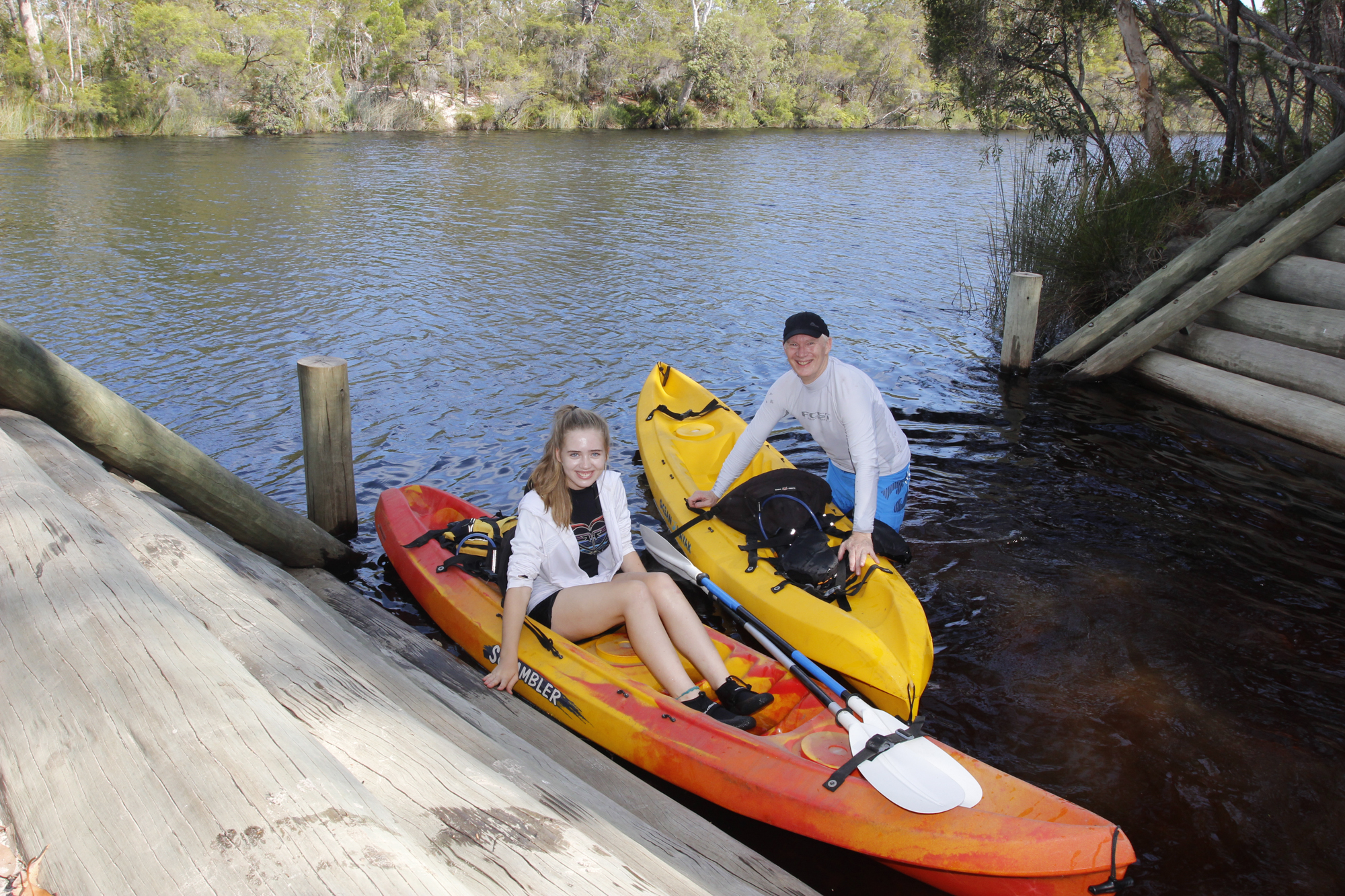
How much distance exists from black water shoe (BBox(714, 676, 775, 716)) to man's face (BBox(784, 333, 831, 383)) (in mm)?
1764

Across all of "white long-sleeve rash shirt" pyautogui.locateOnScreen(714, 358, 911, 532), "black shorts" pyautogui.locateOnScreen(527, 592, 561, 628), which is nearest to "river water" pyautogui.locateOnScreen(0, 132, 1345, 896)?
"white long-sleeve rash shirt" pyautogui.locateOnScreen(714, 358, 911, 532)

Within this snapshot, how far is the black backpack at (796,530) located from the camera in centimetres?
415

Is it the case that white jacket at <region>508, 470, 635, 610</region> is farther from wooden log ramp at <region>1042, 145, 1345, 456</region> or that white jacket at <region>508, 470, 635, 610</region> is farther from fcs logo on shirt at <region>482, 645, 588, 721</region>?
wooden log ramp at <region>1042, 145, 1345, 456</region>

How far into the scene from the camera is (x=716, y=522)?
4.88 metres

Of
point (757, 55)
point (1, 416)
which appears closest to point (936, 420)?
point (1, 416)

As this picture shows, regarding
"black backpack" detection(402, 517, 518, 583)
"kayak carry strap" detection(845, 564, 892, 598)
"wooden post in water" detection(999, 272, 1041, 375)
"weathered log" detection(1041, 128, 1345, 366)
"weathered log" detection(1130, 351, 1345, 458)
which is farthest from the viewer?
"wooden post in water" detection(999, 272, 1041, 375)

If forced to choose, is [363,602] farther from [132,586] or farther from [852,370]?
[852,370]

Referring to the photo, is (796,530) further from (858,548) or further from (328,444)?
(328,444)

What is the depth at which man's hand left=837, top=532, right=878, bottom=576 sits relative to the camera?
401cm

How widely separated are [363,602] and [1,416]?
1665 mm

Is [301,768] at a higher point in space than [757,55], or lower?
lower

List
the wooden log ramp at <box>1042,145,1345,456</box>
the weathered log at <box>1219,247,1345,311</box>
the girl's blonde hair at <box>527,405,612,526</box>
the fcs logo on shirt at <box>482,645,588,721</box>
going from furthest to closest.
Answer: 1. the weathered log at <box>1219,247,1345,311</box>
2. the wooden log ramp at <box>1042,145,1345,456</box>
3. the girl's blonde hair at <box>527,405,612,526</box>
4. the fcs logo on shirt at <box>482,645,588,721</box>

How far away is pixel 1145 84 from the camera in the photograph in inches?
352

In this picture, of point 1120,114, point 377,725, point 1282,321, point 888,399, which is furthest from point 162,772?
point 1120,114
